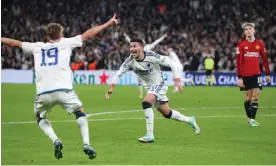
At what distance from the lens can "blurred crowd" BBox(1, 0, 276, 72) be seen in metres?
41.7

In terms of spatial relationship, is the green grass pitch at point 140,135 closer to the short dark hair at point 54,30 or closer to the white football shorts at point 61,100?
the white football shorts at point 61,100

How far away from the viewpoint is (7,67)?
147 ft

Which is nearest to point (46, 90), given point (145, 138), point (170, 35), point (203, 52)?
point (145, 138)

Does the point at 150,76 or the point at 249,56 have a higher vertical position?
the point at 249,56

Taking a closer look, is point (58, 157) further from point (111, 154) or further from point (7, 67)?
point (7, 67)

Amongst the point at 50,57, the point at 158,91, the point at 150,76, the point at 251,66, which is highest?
the point at 50,57

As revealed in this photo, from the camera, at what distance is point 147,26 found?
149ft

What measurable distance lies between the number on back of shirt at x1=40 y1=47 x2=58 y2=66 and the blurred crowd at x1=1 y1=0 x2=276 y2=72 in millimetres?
29451

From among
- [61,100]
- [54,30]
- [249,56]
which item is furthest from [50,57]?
[249,56]

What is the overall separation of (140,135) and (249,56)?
379cm

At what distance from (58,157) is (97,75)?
103 feet

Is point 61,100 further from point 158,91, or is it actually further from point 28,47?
point 158,91

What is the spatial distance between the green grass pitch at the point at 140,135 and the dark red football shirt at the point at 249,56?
1.35m

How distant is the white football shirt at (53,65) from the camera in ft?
35.6
